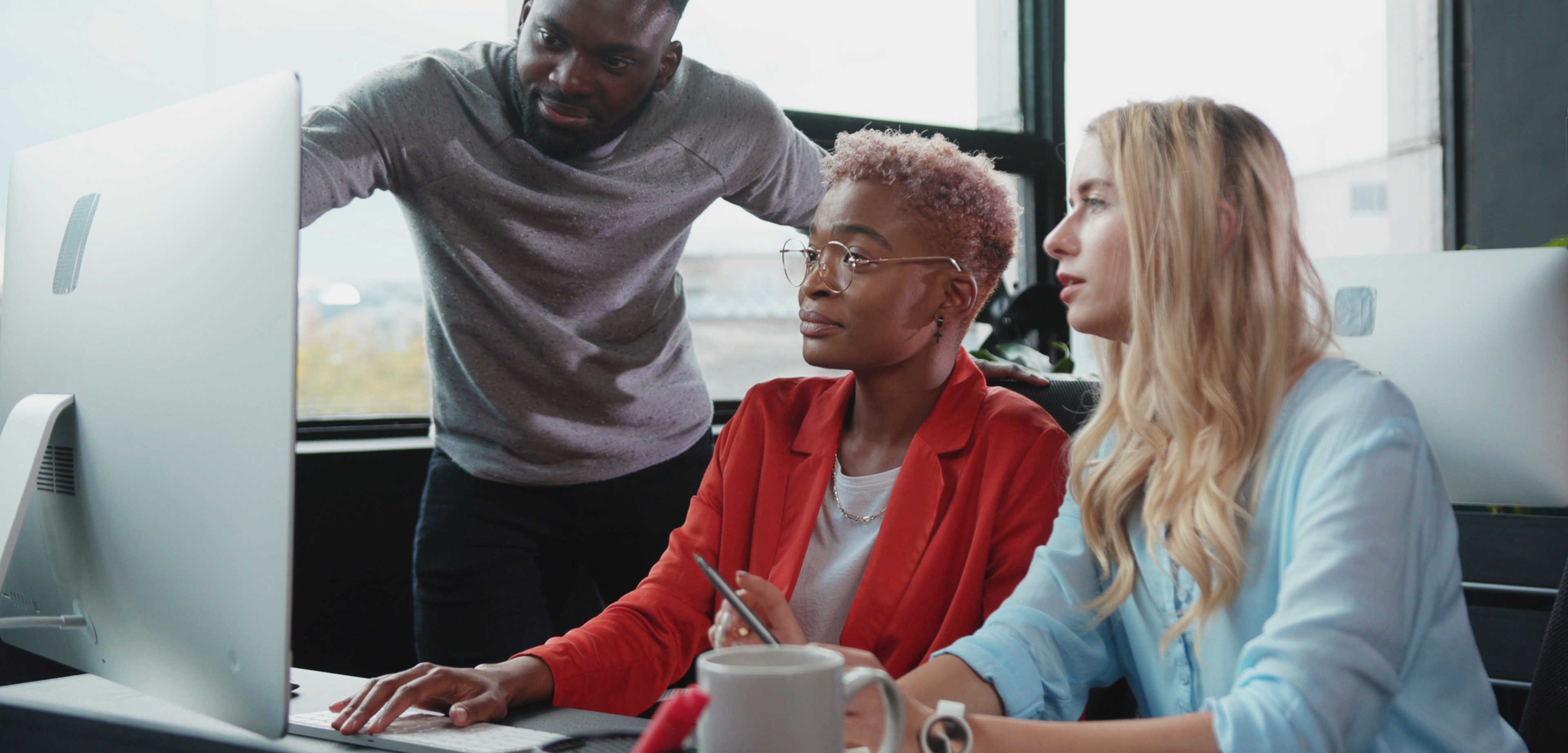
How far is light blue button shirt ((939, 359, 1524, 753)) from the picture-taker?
74 cm

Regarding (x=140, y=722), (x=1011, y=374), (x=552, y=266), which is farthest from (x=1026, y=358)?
(x=140, y=722)

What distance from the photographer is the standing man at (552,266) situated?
1635mm

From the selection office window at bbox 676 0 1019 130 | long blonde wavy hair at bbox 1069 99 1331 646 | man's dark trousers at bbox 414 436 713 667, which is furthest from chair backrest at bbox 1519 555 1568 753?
office window at bbox 676 0 1019 130

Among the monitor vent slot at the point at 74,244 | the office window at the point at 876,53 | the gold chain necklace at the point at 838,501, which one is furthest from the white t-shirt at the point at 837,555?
the office window at the point at 876,53

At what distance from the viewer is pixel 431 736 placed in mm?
844

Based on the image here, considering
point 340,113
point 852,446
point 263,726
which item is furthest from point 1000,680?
point 340,113

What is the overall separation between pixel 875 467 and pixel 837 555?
0.13 meters

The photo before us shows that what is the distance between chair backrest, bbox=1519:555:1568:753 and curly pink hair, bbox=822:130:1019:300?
0.70 metres

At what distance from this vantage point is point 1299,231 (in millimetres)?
979

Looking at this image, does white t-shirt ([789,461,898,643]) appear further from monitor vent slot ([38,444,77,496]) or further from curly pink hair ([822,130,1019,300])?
monitor vent slot ([38,444,77,496])

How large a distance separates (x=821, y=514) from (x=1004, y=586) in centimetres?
25

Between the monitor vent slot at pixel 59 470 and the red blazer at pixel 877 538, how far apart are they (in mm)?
436

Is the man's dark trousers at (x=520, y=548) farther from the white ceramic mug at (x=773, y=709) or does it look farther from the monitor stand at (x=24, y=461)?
the white ceramic mug at (x=773, y=709)

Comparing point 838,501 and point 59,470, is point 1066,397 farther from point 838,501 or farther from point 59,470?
point 59,470
